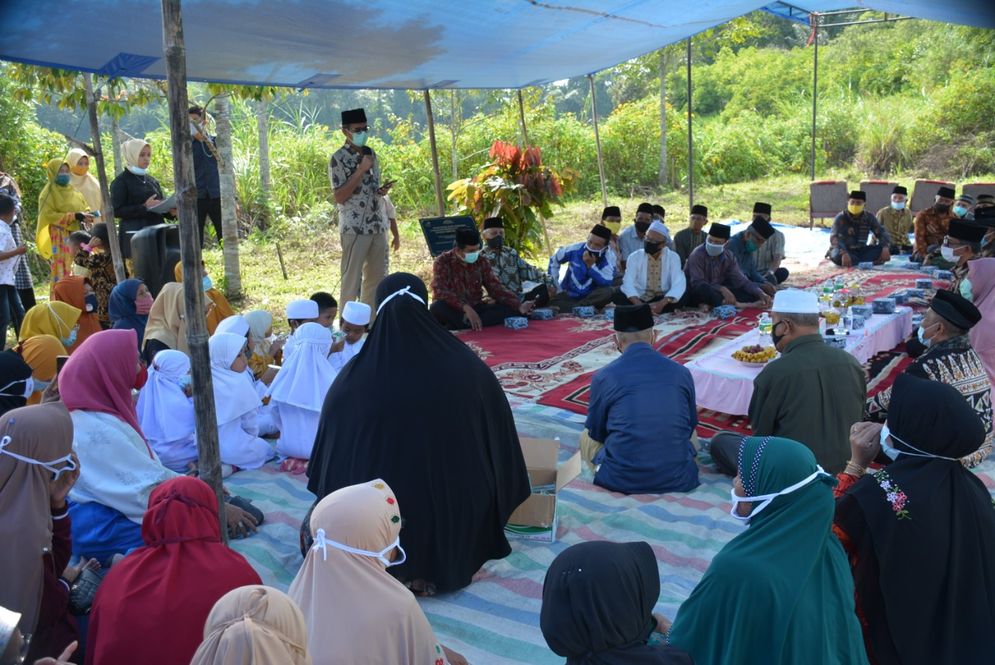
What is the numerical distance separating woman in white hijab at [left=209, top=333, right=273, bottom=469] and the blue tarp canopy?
6.37 feet

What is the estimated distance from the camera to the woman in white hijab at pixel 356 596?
213 cm

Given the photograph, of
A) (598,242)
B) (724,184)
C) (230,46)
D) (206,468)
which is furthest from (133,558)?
(724,184)

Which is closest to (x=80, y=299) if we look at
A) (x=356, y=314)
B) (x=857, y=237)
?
(x=356, y=314)

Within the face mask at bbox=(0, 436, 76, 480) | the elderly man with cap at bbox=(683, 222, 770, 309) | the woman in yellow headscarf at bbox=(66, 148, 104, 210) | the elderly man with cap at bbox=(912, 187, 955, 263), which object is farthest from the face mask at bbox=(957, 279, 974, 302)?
the woman in yellow headscarf at bbox=(66, 148, 104, 210)

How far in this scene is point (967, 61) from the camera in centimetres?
2136

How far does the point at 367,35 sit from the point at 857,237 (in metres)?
7.05

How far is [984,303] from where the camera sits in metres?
5.27

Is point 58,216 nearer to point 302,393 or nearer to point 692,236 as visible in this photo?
point 302,393

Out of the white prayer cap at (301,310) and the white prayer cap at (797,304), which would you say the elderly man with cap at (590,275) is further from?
the white prayer cap at (797,304)

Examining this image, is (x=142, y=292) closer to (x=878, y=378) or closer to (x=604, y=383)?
(x=604, y=383)

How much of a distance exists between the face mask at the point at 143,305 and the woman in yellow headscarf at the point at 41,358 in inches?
45.0

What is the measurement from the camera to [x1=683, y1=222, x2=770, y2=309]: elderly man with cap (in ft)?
26.7

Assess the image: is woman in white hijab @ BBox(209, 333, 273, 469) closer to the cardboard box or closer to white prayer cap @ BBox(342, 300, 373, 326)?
white prayer cap @ BBox(342, 300, 373, 326)

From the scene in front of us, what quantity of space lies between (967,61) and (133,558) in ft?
78.9
